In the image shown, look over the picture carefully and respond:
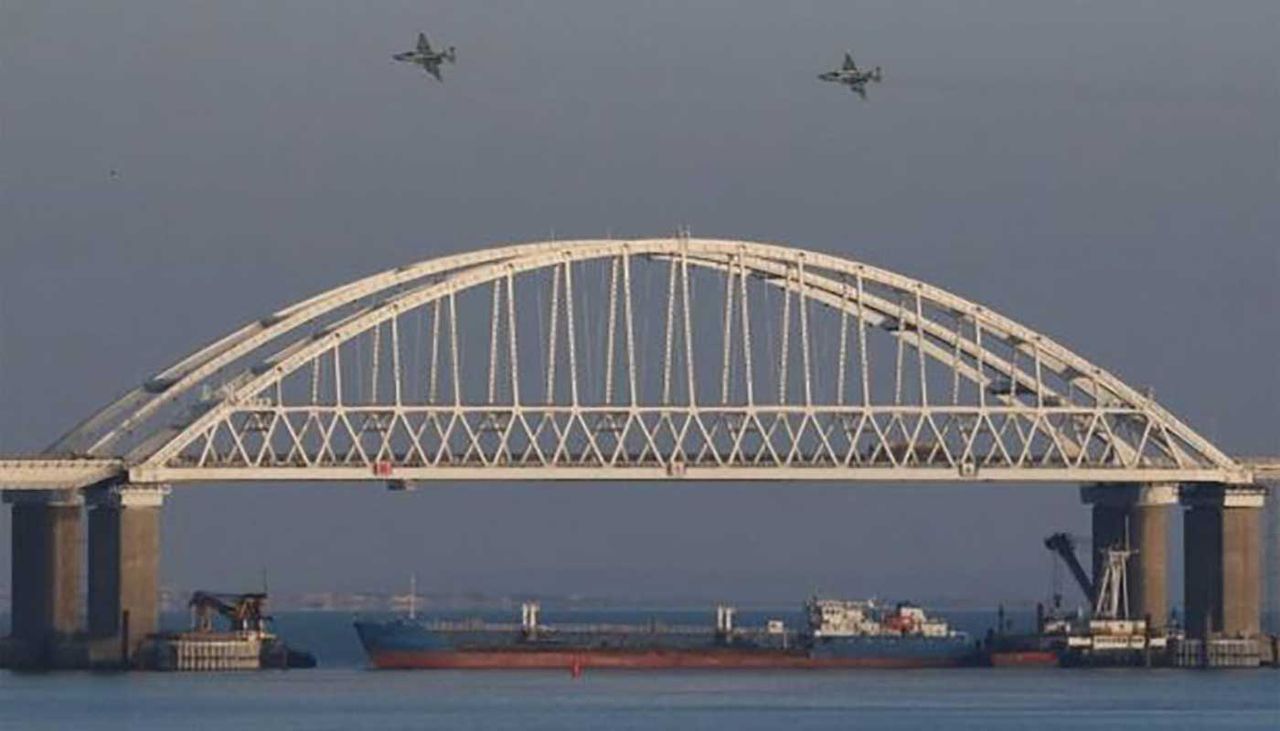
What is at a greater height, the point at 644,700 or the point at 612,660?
the point at 612,660

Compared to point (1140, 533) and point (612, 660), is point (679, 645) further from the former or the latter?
point (1140, 533)

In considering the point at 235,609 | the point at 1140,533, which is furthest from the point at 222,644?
the point at 1140,533

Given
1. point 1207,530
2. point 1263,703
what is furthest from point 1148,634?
point 1263,703

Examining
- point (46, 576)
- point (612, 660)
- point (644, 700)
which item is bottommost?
point (644, 700)

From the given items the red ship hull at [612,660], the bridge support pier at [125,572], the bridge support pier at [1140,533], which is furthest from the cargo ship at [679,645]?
the bridge support pier at [125,572]

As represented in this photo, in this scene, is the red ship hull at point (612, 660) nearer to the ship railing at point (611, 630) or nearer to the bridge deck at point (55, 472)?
the ship railing at point (611, 630)

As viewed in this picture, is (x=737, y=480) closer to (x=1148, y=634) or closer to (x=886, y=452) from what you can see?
(x=886, y=452)

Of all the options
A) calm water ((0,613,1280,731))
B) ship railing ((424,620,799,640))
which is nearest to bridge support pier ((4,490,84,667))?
calm water ((0,613,1280,731))

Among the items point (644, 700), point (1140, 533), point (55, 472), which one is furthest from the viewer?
point (1140, 533)
